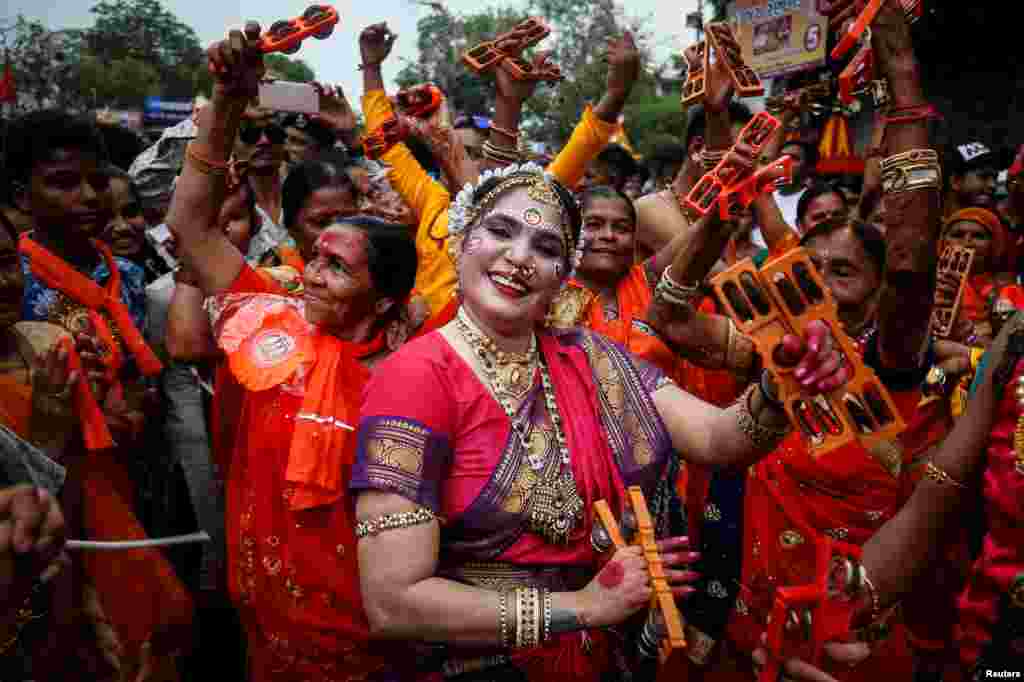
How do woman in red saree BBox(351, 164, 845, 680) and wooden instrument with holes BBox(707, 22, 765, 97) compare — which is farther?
wooden instrument with holes BBox(707, 22, 765, 97)

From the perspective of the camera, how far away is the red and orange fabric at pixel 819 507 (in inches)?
104

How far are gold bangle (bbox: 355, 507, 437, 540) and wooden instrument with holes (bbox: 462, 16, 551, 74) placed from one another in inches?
100

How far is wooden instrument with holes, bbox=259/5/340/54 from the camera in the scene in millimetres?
2379

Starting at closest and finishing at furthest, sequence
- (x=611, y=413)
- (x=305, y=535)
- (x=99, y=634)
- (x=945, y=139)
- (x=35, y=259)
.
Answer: (x=611, y=413) < (x=305, y=535) < (x=99, y=634) < (x=35, y=259) < (x=945, y=139)

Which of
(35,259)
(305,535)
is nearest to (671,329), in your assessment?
(305,535)

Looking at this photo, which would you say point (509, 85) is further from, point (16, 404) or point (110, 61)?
point (110, 61)

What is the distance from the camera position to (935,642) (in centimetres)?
265

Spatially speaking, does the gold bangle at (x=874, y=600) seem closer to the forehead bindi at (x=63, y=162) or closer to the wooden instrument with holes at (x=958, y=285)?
the wooden instrument with holes at (x=958, y=285)

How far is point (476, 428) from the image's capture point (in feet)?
6.15

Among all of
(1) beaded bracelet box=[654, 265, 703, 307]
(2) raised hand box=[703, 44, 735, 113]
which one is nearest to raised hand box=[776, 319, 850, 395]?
(1) beaded bracelet box=[654, 265, 703, 307]

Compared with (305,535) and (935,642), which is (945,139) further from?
(305,535)

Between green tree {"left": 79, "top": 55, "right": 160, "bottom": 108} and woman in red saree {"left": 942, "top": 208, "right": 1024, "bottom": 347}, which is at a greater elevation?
green tree {"left": 79, "top": 55, "right": 160, "bottom": 108}

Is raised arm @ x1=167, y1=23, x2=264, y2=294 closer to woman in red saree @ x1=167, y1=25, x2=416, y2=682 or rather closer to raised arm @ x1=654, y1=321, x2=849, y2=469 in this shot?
woman in red saree @ x1=167, y1=25, x2=416, y2=682

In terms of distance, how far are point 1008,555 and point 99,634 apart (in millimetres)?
2495
